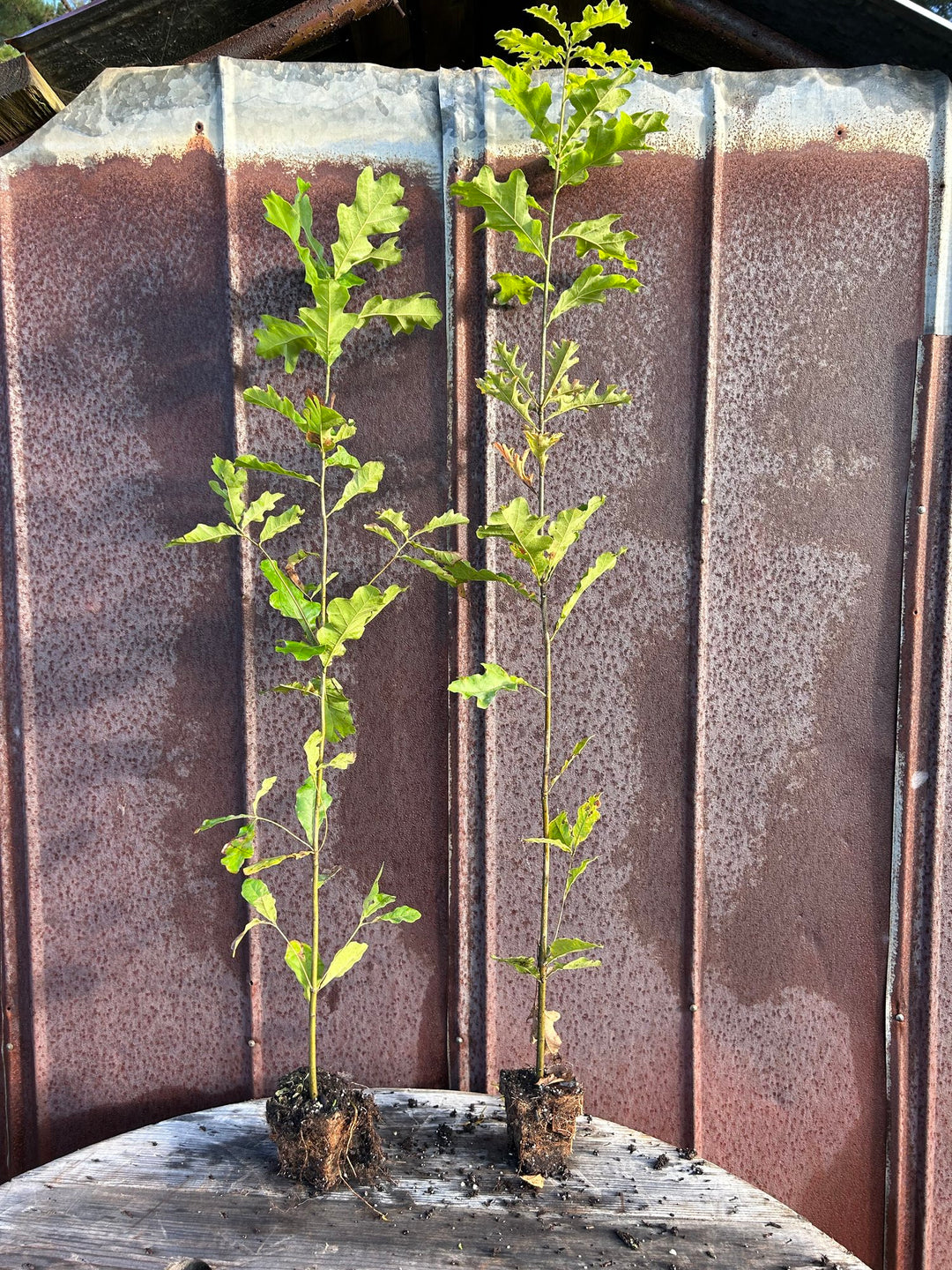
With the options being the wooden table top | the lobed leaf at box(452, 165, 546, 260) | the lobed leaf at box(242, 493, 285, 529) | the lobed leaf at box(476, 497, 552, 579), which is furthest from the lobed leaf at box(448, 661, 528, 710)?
the wooden table top

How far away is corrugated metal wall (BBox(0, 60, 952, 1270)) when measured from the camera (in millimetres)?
1717

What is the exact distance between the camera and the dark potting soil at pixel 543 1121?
1.43 meters

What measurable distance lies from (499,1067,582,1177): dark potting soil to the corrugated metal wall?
0.32 metres

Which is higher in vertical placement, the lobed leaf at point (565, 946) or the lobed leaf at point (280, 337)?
the lobed leaf at point (280, 337)

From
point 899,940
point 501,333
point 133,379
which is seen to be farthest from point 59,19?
point 899,940

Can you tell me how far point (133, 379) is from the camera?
1729 mm

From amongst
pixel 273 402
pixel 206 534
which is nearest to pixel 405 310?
pixel 273 402

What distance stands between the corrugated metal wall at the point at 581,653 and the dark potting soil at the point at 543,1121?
0.32m

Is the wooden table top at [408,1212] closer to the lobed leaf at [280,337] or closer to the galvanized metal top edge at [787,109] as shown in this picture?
the lobed leaf at [280,337]

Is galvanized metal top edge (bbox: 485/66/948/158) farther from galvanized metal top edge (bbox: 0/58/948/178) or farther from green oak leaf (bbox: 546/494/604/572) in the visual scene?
green oak leaf (bbox: 546/494/604/572)

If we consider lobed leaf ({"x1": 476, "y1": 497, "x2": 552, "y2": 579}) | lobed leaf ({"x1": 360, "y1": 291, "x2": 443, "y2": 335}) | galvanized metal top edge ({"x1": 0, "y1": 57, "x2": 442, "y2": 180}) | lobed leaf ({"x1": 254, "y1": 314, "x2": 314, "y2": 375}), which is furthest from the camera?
galvanized metal top edge ({"x1": 0, "y1": 57, "x2": 442, "y2": 180})

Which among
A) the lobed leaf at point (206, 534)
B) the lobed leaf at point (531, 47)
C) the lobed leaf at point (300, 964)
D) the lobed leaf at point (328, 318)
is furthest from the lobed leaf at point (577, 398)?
the lobed leaf at point (300, 964)

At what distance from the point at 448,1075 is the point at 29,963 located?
1.01 m

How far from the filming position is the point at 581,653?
1776 mm
